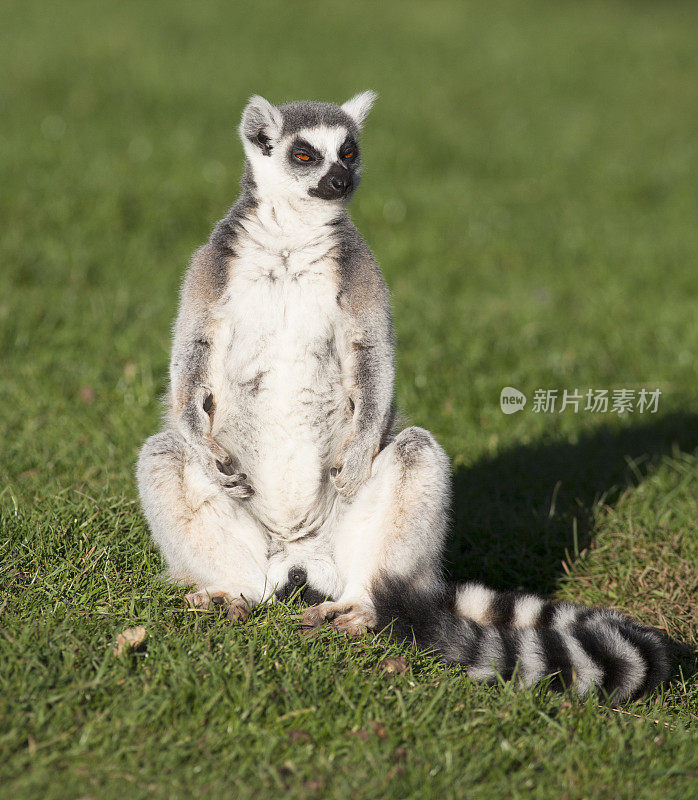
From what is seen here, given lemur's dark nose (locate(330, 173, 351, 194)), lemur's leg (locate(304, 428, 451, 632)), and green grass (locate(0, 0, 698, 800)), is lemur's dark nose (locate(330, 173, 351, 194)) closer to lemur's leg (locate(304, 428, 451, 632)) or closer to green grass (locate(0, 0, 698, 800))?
lemur's leg (locate(304, 428, 451, 632))

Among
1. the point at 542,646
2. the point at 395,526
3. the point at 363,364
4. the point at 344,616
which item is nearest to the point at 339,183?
the point at 363,364

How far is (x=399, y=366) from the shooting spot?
7.17 meters

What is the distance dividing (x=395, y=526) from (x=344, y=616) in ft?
1.42

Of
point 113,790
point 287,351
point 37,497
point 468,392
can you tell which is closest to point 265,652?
point 113,790

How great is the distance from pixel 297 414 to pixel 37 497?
63.7 inches

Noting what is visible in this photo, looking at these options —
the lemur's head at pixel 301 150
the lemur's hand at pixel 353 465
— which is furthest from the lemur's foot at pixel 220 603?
the lemur's head at pixel 301 150

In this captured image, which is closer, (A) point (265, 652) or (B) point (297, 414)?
(A) point (265, 652)

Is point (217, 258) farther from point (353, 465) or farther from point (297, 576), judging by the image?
point (297, 576)

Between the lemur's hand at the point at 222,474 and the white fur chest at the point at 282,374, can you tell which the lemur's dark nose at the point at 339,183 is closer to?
the white fur chest at the point at 282,374

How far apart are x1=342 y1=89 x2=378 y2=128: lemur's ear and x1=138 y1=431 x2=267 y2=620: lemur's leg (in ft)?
5.92

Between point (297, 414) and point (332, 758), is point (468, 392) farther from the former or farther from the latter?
point (332, 758)

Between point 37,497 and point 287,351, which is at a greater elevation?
point 287,351

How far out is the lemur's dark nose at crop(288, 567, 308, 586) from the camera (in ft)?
13.4

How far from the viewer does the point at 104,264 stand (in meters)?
8.55
